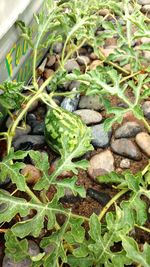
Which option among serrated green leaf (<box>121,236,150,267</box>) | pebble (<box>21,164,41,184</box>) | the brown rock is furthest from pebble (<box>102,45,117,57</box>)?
serrated green leaf (<box>121,236,150,267</box>)

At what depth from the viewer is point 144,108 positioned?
220 cm

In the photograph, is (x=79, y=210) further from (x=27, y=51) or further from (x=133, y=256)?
(x=27, y=51)

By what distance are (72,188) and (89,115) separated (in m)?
0.61

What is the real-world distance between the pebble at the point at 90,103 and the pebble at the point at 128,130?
177 mm

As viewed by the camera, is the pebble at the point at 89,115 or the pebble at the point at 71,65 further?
the pebble at the point at 71,65

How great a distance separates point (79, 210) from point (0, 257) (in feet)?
1.20

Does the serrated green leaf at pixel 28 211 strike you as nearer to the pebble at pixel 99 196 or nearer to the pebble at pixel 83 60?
the pebble at pixel 99 196

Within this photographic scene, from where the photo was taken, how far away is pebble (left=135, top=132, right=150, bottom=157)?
2.00 meters

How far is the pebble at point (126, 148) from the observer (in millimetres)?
1999

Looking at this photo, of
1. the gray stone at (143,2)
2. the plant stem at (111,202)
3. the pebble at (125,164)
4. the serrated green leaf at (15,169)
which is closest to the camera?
the serrated green leaf at (15,169)

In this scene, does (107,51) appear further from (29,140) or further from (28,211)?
(28,211)

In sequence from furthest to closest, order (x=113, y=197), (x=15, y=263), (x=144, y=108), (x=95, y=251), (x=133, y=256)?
(x=144, y=108)
(x=113, y=197)
(x=15, y=263)
(x=95, y=251)
(x=133, y=256)

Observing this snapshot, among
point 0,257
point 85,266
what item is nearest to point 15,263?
point 0,257

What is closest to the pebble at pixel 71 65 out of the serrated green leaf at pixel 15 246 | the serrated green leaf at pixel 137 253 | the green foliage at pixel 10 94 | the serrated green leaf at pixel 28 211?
the green foliage at pixel 10 94
